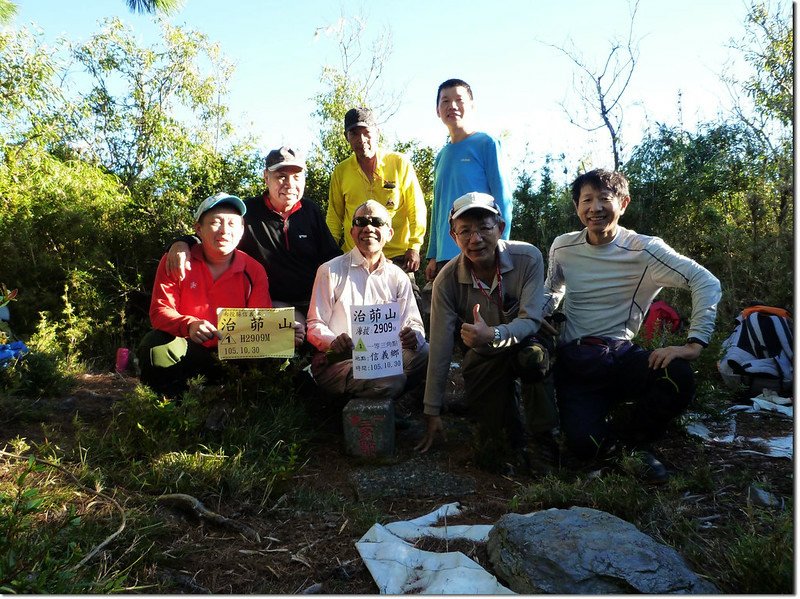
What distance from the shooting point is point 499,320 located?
3971 mm

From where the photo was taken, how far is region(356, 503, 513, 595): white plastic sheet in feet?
7.98

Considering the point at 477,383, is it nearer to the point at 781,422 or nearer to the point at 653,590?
the point at 653,590

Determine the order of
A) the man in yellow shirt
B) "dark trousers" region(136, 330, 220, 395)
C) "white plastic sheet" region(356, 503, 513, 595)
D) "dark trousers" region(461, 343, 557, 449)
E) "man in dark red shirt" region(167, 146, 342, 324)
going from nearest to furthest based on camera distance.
→ "white plastic sheet" region(356, 503, 513, 595), "dark trousers" region(461, 343, 557, 449), "dark trousers" region(136, 330, 220, 395), "man in dark red shirt" region(167, 146, 342, 324), the man in yellow shirt

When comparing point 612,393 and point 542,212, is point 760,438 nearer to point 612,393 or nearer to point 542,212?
point 612,393

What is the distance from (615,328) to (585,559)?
197 cm

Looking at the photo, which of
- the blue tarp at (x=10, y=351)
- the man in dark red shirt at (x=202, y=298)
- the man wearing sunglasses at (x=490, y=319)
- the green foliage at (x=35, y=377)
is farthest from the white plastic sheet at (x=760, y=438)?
the blue tarp at (x=10, y=351)

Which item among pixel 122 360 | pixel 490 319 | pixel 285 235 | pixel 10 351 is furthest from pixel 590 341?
pixel 122 360

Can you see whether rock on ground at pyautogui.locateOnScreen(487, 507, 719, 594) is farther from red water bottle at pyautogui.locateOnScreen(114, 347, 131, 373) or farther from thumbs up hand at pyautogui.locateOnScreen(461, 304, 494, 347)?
red water bottle at pyautogui.locateOnScreen(114, 347, 131, 373)

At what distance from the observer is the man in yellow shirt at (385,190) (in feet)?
17.0

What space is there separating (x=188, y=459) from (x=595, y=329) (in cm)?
257

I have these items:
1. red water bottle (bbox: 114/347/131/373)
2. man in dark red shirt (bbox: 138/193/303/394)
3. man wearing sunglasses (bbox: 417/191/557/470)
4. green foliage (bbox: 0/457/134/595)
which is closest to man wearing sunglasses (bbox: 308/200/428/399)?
man in dark red shirt (bbox: 138/193/303/394)

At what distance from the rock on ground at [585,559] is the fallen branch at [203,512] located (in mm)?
1141

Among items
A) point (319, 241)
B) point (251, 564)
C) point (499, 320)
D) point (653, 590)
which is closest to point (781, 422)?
point (499, 320)

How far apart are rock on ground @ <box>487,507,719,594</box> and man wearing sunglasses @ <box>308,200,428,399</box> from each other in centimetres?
176
